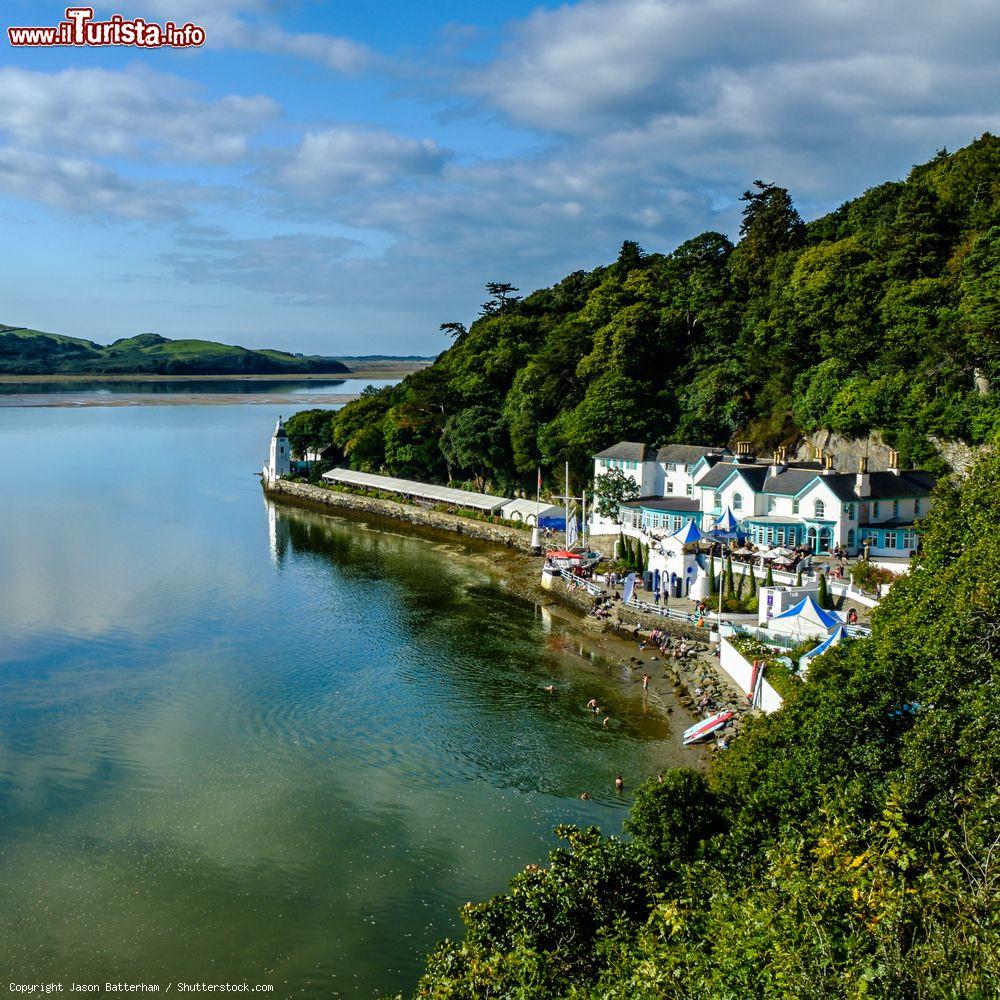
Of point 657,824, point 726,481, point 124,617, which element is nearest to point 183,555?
point 124,617

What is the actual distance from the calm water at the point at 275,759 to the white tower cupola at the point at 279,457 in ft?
80.6

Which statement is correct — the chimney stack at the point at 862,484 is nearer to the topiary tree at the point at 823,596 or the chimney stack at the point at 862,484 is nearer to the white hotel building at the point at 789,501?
the white hotel building at the point at 789,501

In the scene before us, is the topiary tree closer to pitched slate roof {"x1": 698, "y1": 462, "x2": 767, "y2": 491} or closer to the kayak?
the kayak

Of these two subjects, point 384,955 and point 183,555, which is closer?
point 384,955

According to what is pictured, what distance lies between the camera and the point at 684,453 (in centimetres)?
4412

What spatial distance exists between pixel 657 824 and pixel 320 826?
8386 mm

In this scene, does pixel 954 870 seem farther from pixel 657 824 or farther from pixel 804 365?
pixel 804 365

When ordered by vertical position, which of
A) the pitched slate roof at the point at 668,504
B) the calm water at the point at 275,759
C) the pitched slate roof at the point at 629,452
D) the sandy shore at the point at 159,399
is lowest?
the calm water at the point at 275,759

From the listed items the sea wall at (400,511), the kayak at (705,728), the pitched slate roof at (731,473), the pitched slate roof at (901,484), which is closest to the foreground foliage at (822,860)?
the kayak at (705,728)

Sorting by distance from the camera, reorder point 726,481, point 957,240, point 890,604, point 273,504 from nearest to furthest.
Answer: point 890,604 < point 726,481 < point 957,240 < point 273,504

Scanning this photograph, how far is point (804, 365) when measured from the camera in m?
45.7

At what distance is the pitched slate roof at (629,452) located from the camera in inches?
1783

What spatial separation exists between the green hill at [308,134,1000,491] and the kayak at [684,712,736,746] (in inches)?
742

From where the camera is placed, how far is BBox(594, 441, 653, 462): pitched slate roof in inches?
1783
